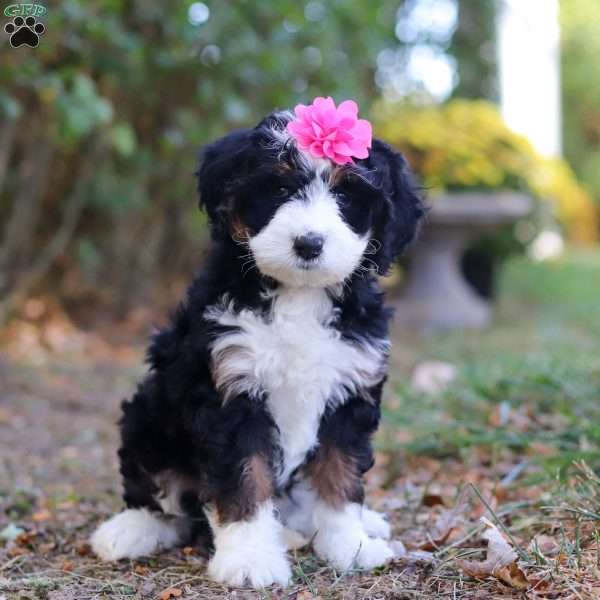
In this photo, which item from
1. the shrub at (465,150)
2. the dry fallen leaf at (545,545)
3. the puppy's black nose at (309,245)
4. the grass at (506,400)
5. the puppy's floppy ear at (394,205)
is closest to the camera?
the puppy's black nose at (309,245)

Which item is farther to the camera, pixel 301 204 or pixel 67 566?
pixel 67 566

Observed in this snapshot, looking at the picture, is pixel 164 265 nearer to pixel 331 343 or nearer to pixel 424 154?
pixel 424 154

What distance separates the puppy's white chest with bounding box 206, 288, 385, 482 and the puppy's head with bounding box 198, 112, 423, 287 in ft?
0.46

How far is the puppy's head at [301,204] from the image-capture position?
9.33 feet

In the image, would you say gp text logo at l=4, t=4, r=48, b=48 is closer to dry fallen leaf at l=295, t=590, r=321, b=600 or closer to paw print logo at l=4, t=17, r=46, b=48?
paw print logo at l=4, t=17, r=46, b=48

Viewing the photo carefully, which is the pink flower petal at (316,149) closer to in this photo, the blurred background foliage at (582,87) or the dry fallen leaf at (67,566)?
the dry fallen leaf at (67,566)

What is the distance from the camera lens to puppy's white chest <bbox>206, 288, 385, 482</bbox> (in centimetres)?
304

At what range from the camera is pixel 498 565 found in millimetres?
2881

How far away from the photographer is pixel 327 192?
2949mm

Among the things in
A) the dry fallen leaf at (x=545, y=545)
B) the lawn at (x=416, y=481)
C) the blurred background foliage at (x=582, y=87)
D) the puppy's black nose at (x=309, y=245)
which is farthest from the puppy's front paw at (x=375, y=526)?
the blurred background foliage at (x=582, y=87)

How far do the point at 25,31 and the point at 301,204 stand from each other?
321 centimetres

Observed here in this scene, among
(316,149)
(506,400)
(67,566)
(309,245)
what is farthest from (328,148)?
(506,400)

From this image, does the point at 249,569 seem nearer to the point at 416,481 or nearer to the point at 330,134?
the point at 330,134

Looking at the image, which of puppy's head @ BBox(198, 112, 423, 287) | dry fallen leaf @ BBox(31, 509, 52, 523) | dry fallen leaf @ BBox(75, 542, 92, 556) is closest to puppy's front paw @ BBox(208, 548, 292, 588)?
dry fallen leaf @ BBox(75, 542, 92, 556)
